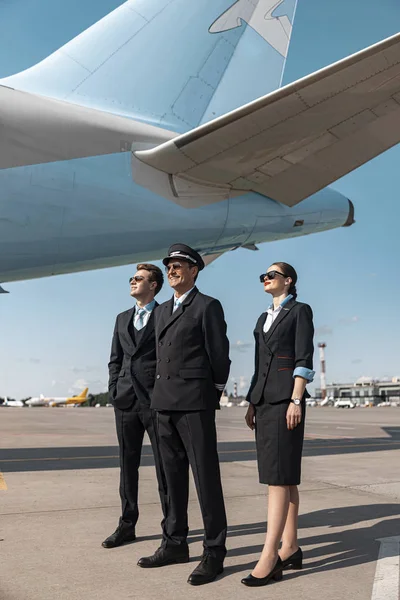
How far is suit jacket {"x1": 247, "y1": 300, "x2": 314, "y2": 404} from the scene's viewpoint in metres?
3.88

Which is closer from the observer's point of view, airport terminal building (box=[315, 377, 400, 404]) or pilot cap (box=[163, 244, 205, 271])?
pilot cap (box=[163, 244, 205, 271])

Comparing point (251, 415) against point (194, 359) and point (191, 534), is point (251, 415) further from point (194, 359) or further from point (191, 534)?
point (191, 534)

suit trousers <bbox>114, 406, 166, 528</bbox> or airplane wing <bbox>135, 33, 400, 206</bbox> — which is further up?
airplane wing <bbox>135, 33, 400, 206</bbox>

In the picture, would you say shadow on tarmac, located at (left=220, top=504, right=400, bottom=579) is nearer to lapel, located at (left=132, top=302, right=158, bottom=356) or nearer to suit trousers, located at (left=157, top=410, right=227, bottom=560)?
suit trousers, located at (left=157, top=410, right=227, bottom=560)

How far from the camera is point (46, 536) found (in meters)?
4.49

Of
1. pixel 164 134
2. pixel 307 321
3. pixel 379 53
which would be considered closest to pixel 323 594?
pixel 307 321

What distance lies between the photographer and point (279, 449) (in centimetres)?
380

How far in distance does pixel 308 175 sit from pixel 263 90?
3834mm

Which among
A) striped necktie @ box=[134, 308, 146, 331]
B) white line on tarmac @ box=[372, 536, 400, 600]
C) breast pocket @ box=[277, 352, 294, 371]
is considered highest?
striped necktie @ box=[134, 308, 146, 331]

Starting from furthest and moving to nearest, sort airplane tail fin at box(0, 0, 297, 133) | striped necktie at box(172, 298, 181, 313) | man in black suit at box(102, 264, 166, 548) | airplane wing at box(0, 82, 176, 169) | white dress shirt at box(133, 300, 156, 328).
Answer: airplane tail fin at box(0, 0, 297, 133) → airplane wing at box(0, 82, 176, 169) → white dress shirt at box(133, 300, 156, 328) → man in black suit at box(102, 264, 166, 548) → striped necktie at box(172, 298, 181, 313)

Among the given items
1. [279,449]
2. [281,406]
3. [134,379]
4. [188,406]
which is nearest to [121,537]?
[134,379]

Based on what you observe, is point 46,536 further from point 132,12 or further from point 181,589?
point 132,12

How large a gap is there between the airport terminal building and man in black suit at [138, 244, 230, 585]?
12827 centimetres

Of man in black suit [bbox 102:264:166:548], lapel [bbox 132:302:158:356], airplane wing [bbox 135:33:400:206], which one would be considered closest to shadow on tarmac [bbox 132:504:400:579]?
man in black suit [bbox 102:264:166:548]
